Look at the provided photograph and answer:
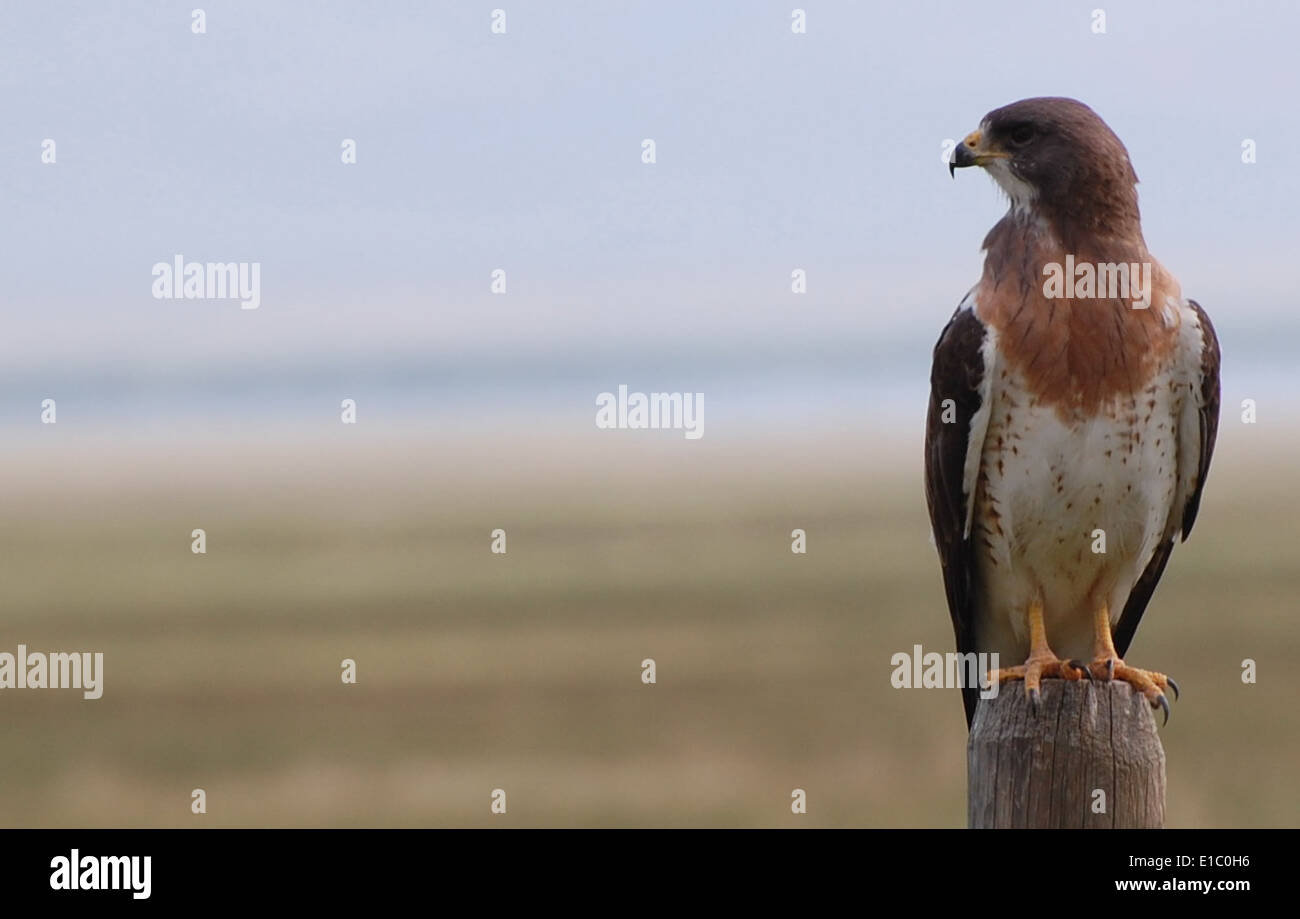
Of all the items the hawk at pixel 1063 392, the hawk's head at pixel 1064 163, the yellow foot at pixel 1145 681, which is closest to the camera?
the yellow foot at pixel 1145 681

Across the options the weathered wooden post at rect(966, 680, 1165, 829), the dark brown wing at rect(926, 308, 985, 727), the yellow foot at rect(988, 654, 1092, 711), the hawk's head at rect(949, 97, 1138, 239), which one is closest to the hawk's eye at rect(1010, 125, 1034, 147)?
the hawk's head at rect(949, 97, 1138, 239)

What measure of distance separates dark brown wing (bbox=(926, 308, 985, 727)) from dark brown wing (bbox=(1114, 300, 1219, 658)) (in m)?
0.87

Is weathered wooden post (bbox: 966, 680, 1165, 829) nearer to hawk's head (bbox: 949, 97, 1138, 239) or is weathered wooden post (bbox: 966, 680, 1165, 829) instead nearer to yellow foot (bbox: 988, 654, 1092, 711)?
yellow foot (bbox: 988, 654, 1092, 711)

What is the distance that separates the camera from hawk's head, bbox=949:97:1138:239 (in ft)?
27.9

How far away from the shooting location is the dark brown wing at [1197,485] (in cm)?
856

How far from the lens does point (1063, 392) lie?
27.5 feet

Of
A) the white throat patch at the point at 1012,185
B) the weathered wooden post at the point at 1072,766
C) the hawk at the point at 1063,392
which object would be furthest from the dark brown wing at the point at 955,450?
the weathered wooden post at the point at 1072,766

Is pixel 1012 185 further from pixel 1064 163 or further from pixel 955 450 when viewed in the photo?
pixel 955 450

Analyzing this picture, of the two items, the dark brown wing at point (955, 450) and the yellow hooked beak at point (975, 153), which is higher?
the yellow hooked beak at point (975, 153)

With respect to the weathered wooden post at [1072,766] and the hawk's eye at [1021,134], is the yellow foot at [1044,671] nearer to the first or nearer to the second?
the weathered wooden post at [1072,766]

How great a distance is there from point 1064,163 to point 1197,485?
1719mm

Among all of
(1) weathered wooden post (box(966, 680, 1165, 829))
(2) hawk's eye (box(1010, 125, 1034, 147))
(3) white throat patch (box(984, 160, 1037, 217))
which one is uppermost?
(2) hawk's eye (box(1010, 125, 1034, 147))

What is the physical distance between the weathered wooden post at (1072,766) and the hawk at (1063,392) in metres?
1.65
